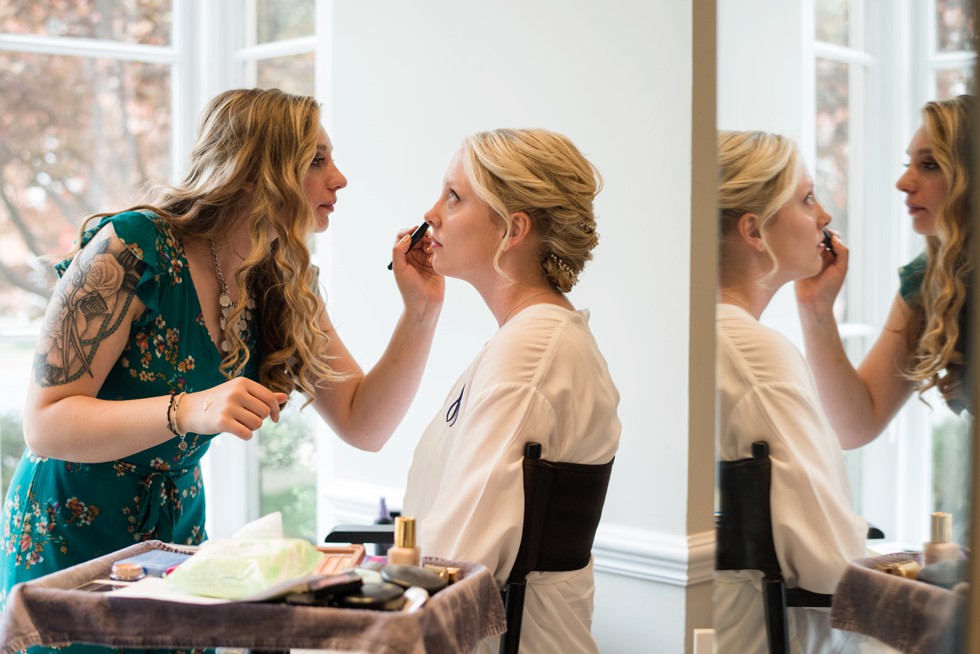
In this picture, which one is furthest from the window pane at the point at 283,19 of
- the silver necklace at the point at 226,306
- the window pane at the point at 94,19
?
Result: the silver necklace at the point at 226,306

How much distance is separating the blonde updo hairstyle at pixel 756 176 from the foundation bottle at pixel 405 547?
1.69 ft

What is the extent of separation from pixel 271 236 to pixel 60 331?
377 millimetres

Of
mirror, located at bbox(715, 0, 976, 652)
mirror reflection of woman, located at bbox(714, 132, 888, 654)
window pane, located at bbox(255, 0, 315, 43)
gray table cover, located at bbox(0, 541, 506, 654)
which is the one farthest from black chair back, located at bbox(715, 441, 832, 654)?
window pane, located at bbox(255, 0, 315, 43)

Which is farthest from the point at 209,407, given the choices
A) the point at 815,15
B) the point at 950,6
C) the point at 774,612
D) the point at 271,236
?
the point at 950,6

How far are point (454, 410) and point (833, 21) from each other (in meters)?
0.81

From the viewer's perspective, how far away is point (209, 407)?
4.54 feet

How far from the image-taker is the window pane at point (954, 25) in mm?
984

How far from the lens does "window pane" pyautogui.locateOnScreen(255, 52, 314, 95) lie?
9.74 ft

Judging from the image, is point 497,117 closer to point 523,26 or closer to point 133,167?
point 523,26

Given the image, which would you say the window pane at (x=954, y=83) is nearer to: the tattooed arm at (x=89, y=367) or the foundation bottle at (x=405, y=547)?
the foundation bottle at (x=405, y=547)

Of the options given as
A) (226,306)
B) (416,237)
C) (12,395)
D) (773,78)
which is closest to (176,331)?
(226,306)

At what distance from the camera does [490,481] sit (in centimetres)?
141

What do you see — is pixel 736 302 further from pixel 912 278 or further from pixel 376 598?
pixel 376 598

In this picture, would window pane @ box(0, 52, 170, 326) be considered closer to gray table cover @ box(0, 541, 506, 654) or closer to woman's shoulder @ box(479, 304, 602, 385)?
woman's shoulder @ box(479, 304, 602, 385)
